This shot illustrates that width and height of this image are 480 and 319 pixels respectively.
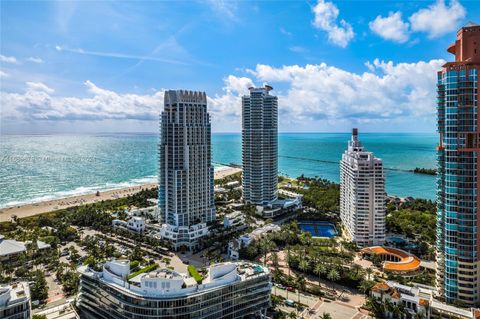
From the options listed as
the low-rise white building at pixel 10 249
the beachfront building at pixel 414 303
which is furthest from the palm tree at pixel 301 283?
the low-rise white building at pixel 10 249

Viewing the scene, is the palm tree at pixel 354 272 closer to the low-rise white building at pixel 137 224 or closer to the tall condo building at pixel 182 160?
the tall condo building at pixel 182 160

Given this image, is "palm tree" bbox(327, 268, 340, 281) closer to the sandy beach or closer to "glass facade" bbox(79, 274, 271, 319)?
"glass facade" bbox(79, 274, 271, 319)

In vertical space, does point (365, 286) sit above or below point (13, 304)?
below

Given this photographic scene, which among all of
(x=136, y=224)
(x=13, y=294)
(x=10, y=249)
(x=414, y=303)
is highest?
(x=13, y=294)

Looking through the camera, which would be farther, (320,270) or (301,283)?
(320,270)

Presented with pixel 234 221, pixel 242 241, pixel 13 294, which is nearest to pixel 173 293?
pixel 13 294

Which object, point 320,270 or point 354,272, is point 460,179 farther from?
point 320,270

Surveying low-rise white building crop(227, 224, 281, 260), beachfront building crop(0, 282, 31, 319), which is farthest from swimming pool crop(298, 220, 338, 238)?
beachfront building crop(0, 282, 31, 319)
